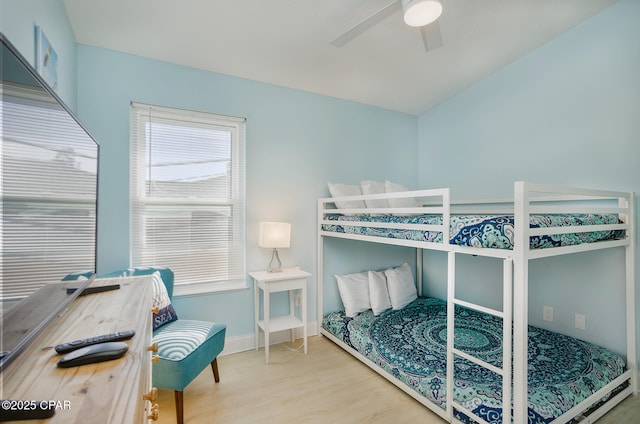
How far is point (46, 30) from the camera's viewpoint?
1545mm

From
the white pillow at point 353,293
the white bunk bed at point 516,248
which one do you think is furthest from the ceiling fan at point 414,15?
the white pillow at point 353,293

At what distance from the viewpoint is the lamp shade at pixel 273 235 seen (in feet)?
8.63

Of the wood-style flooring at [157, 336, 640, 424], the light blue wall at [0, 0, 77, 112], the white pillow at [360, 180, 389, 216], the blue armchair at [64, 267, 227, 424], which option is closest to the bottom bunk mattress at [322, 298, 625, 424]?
the wood-style flooring at [157, 336, 640, 424]

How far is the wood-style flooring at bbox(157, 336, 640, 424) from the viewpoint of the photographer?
6.07 ft

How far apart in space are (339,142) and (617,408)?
297 cm

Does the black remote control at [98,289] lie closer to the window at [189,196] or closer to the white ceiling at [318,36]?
the window at [189,196]

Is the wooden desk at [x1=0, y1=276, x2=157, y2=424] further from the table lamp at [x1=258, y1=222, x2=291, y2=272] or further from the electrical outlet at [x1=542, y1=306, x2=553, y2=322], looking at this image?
the electrical outlet at [x1=542, y1=306, x2=553, y2=322]

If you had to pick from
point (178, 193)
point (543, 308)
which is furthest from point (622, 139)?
point (178, 193)

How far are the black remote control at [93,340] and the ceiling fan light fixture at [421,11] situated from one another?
6.24 ft

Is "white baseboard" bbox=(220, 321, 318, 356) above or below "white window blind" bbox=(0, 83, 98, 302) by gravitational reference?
below

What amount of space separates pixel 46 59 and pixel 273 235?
70.1 inches

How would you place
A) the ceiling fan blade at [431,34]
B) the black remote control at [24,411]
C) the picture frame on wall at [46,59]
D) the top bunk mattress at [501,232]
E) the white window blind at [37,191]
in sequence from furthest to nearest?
the ceiling fan blade at [431,34] < the top bunk mattress at [501,232] < the picture frame on wall at [46,59] < the white window blind at [37,191] < the black remote control at [24,411]

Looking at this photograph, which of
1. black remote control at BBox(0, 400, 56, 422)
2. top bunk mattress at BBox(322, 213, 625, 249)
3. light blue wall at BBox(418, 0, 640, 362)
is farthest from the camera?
light blue wall at BBox(418, 0, 640, 362)

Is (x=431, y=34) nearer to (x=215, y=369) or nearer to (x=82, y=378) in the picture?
(x=82, y=378)
